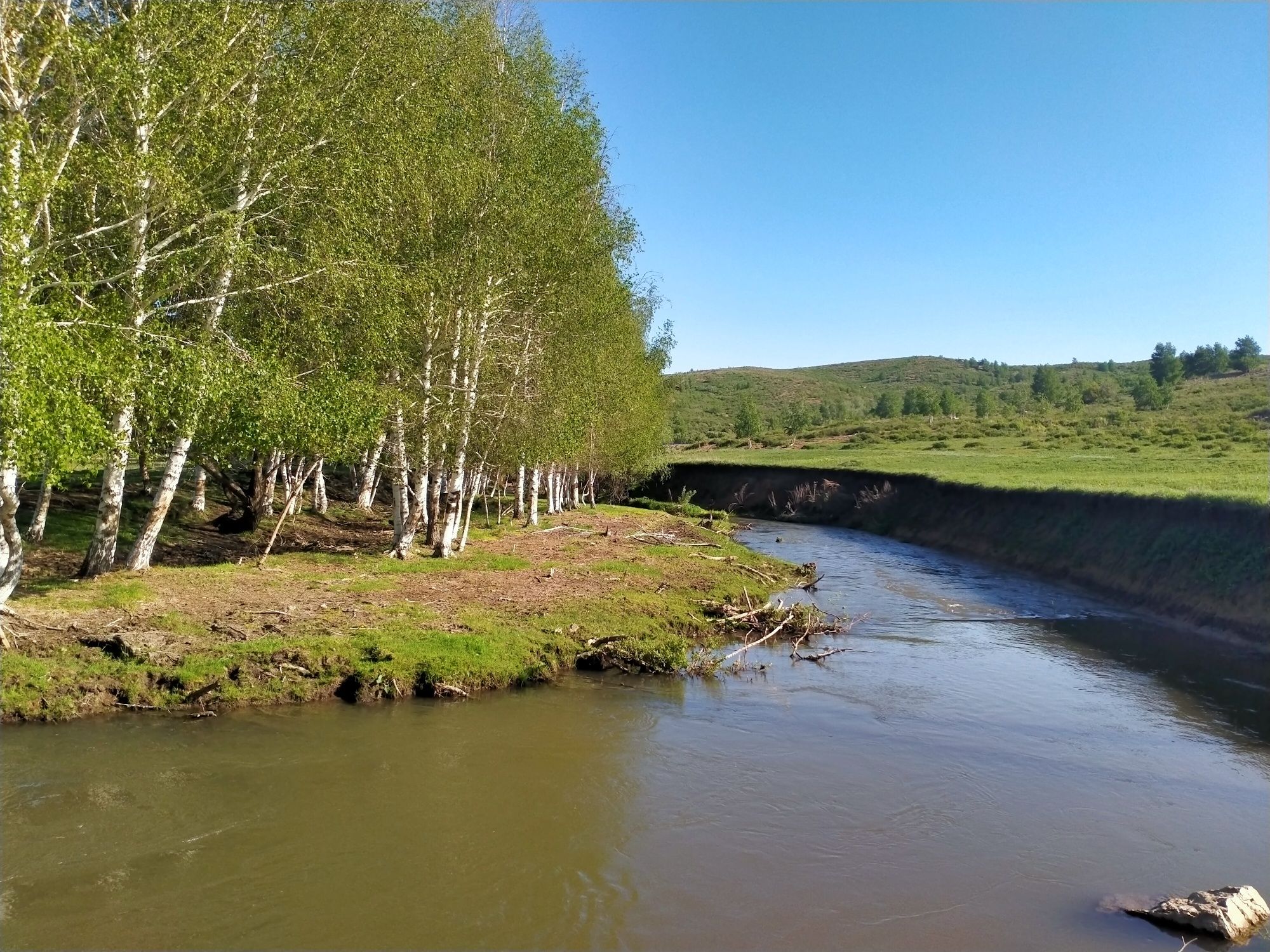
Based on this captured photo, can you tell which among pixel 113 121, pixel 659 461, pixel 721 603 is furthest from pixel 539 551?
pixel 659 461

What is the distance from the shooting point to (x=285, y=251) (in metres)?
17.6

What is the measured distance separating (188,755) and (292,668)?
2.70 meters

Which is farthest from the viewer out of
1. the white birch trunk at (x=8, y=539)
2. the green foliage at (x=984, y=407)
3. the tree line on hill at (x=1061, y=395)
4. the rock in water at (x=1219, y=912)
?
the green foliage at (x=984, y=407)

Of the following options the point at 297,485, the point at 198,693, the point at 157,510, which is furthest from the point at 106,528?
the point at 297,485

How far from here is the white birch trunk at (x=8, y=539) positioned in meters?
12.7

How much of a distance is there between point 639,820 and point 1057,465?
4787 cm

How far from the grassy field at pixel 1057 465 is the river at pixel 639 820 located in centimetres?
1749

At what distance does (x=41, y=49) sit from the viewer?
1295 centimetres

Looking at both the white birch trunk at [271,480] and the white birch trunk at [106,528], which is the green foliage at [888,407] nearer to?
the white birch trunk at [271,480]

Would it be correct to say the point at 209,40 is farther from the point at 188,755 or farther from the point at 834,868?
the point at 834,868

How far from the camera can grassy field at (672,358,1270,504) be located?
1512 inches

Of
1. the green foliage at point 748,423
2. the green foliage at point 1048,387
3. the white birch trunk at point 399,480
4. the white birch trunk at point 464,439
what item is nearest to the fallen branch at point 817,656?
the white birch trunk at point 464,439

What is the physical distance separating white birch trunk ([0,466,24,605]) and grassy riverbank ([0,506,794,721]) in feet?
2.05

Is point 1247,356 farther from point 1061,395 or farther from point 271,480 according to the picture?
point 271,480
